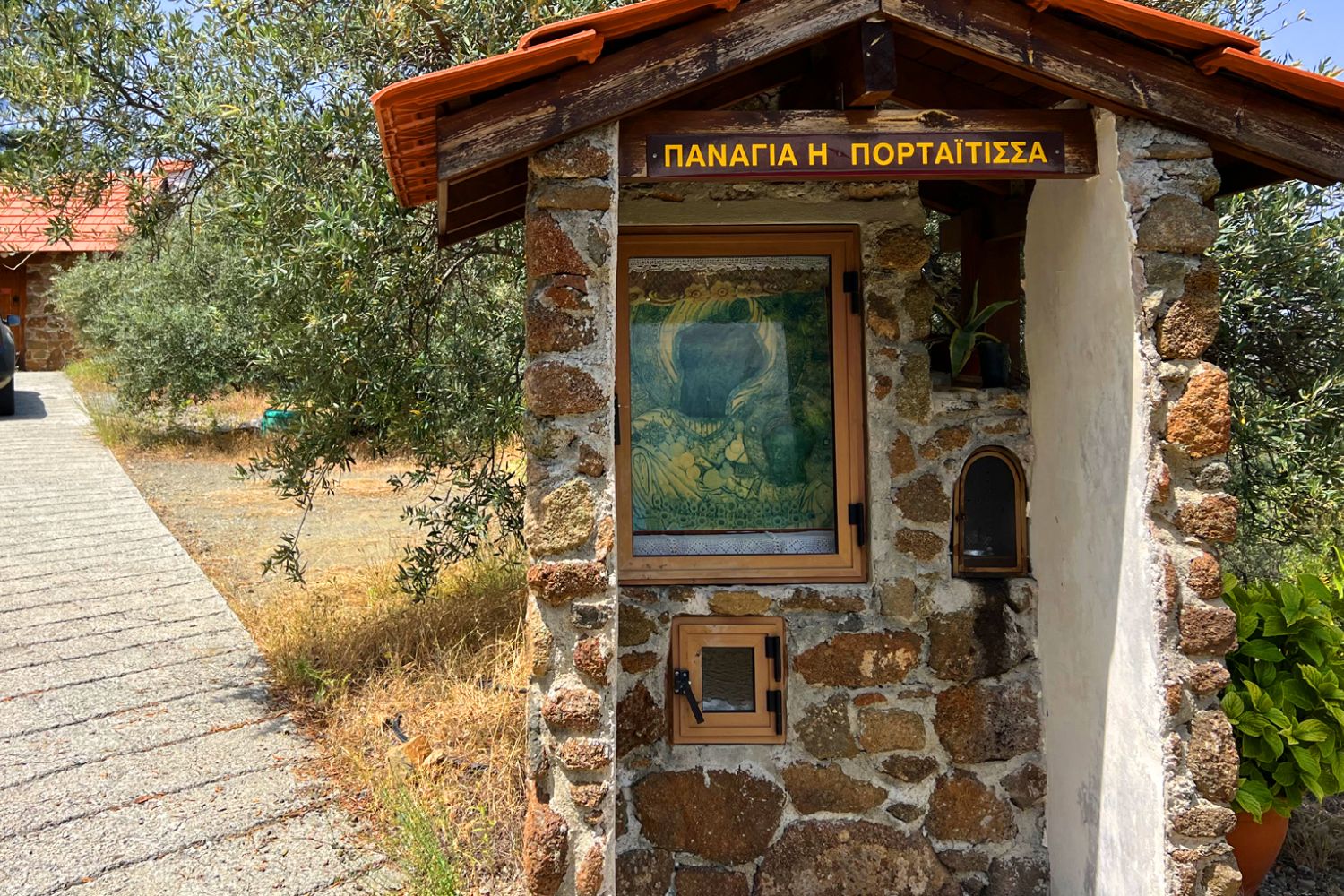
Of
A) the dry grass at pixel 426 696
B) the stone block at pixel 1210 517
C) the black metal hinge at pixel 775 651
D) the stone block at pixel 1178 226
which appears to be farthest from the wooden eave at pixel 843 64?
the dry grass at pixel 426 696

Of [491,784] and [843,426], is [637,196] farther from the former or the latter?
[491,784]

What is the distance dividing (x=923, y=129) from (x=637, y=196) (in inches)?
47.6

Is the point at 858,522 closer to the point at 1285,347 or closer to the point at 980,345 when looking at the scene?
the point at 980,345

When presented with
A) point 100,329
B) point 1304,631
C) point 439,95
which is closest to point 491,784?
point 439,95

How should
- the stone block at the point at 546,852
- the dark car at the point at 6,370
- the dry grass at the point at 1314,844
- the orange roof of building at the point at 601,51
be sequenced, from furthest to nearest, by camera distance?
the dark car at the point at 6,370 → the dry grass at the point at 1314,844 → the stone block at the point at 546,852 → the orange roof of building at the point at 601,51

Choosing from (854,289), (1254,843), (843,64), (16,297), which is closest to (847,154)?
(843,64)

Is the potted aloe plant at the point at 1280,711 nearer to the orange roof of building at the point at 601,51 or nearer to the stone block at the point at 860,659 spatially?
the stone block at the point at 860,659

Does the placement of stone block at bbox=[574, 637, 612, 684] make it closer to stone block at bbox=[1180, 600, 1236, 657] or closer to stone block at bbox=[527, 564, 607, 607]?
stone block at bbox=[527, 564, 607, 607]

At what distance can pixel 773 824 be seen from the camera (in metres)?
4.03

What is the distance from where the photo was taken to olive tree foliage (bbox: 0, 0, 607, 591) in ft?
16.6

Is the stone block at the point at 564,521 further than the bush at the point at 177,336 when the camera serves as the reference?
No

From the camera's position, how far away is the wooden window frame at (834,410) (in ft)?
13.4

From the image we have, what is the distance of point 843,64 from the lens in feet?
11.0

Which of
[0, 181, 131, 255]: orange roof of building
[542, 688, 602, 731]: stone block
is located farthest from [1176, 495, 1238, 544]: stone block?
[0, 181, 131, 255]: orange roof of building
